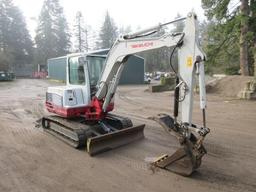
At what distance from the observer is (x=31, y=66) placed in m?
54.5

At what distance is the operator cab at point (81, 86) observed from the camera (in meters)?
7.52

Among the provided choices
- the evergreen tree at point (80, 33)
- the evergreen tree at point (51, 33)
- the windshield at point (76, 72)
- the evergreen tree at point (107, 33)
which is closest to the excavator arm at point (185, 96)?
the windshield at point (76, 72)

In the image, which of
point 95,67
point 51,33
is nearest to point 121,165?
point 95,67

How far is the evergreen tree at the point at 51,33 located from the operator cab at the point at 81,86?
49174 mm

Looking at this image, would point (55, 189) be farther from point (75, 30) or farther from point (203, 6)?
point (75, 30)

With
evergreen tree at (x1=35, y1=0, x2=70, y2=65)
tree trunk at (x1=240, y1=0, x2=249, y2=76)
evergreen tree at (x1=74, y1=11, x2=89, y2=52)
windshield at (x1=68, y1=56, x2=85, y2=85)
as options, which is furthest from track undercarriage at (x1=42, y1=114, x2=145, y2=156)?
evergreen tree at (x1=74, y1=11, x2=89, y2=52)

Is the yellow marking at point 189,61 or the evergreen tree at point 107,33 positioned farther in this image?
the evergreen tree at point 107,33

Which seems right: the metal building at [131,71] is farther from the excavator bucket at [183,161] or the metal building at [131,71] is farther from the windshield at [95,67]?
the excavator bucket at [183,161]

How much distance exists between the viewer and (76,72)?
25.5ft

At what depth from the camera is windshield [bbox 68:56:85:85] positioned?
759cm

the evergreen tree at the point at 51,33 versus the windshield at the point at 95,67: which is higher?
the evergreen tree at the point at 51,33

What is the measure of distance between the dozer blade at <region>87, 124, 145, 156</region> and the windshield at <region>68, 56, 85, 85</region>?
5.43 feet

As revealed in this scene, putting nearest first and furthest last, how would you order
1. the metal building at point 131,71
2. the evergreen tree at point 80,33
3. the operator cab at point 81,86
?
1. the operator cab at point 81,86
2. the metal building at point 131,71
3. the evergreen tree at point 80,33

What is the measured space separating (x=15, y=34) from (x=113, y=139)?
54.0m
